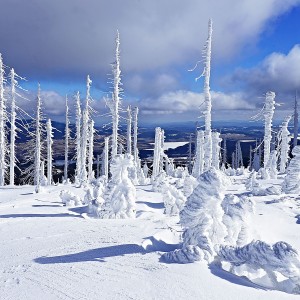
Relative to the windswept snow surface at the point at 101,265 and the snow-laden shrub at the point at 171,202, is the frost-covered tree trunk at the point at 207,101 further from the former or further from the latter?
the windswept snow surface at the point at 101,265

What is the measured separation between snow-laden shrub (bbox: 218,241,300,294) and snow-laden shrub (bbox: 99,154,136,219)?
586cm

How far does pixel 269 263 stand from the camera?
21.3 feet

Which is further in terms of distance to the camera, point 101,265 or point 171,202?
point 171,202

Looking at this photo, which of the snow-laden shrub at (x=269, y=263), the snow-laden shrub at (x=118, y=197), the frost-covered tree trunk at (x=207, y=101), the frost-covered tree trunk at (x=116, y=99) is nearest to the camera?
the snow-laden shrub at (x=269, y=263)

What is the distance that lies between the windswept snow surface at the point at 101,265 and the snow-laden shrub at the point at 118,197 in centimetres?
127

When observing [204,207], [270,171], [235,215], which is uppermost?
[270,171]

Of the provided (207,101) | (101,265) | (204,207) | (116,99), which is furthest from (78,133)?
(101,265)

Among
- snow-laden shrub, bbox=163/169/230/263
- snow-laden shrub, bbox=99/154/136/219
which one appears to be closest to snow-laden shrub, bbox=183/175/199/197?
snow-laden shrub, bbox=99/154/136/219

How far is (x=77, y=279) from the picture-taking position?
6012 mm

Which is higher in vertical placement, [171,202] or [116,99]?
[116,99]

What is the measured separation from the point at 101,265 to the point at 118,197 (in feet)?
19.6

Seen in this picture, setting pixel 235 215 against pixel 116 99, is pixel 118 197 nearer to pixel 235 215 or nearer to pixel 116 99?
pixel 235 215

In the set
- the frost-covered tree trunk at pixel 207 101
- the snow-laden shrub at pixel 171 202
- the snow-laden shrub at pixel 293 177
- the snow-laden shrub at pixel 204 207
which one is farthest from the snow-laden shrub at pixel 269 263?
the frost-covered tree trunk at pixel 207 101

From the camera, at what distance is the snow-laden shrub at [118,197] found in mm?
12492
